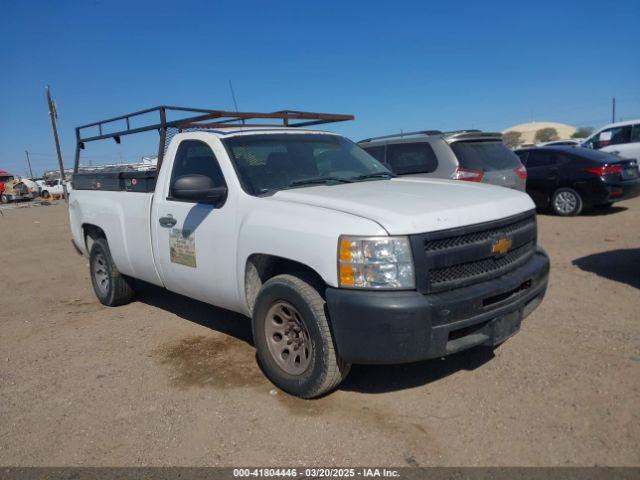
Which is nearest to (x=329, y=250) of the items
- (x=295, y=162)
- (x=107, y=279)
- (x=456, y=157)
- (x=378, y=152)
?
(x=295, y=162)

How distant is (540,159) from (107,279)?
29.7 feet

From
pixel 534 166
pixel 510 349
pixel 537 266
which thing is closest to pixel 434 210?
pixel 537 266

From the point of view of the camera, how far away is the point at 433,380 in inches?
142

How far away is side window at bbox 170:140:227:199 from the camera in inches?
162

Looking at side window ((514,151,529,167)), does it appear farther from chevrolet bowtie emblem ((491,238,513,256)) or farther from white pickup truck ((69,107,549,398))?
chevrolet bowtie emblem ((491,238,513,256))

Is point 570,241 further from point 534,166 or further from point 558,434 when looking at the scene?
point 558,434

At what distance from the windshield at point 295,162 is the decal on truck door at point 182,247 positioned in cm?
76

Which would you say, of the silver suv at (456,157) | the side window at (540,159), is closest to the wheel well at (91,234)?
the silver suv at (456,157)

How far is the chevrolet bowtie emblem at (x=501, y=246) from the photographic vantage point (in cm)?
323

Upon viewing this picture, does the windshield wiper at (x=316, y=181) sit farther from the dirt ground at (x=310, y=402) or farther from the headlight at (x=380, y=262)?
the dirt ground at (x=310, y=402)

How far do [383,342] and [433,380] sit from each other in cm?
96

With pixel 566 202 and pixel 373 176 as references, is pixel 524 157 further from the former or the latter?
pixel 373 176

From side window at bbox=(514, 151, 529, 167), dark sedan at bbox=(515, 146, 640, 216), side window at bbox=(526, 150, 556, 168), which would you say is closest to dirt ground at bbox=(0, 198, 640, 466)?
dark sedan at bbox=(515, 146, 640, 216)

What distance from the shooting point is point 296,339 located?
345 centimetres
